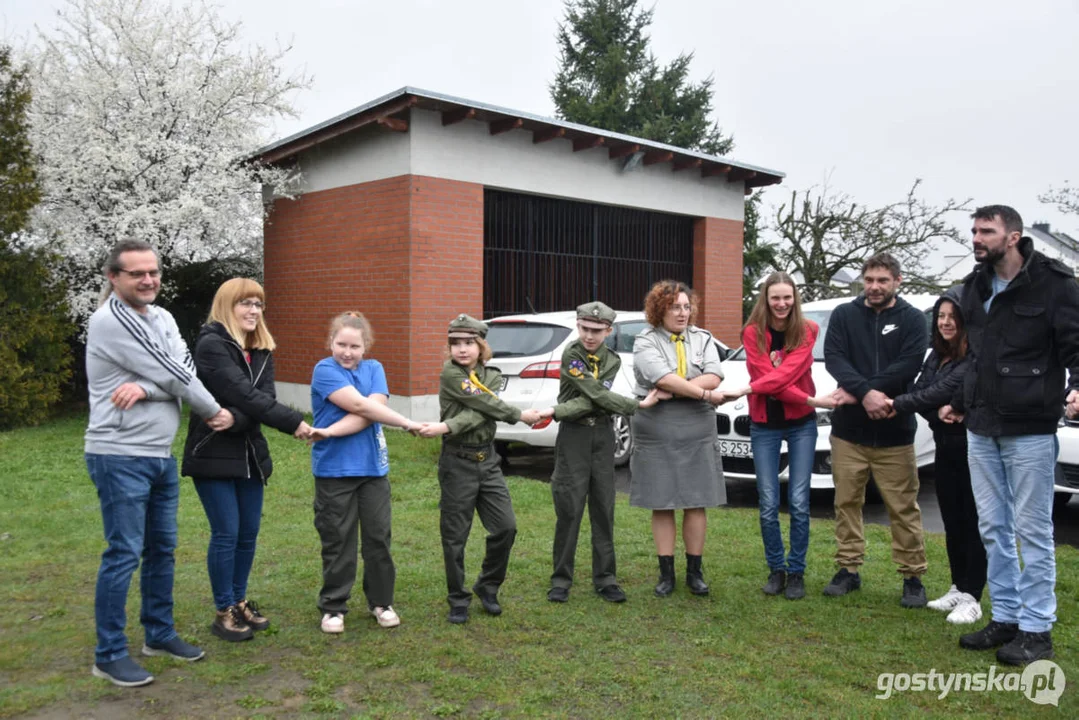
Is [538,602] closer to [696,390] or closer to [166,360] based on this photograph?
[696,390]

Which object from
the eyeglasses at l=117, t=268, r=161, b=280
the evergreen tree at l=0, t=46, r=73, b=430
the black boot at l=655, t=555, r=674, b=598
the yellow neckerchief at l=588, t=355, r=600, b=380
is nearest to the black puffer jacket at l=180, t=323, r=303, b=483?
the eyeglasses at l=117, t=268, r=161, b=280

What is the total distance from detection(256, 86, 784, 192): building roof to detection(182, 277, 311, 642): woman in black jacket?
7704 mm

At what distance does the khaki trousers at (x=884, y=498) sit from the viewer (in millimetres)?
5074

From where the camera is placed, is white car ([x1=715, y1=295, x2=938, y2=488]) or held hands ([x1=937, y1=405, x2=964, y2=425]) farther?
white car ([x1=715, y1=295, x2=938, y2=488])

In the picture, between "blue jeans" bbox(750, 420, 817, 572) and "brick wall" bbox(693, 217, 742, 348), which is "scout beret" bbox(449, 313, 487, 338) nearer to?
"blue jeans" bbox(750, 420, 817, 572)

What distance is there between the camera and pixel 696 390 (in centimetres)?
504

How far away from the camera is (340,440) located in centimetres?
449

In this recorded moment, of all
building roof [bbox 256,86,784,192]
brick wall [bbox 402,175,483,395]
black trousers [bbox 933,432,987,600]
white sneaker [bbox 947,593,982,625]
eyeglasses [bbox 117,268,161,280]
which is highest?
building roof [bbox 256,86,784,192]

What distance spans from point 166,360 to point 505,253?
9736 millimetres

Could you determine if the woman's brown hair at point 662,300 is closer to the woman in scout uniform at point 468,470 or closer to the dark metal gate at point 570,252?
the woman in scout uniform at point 468,470

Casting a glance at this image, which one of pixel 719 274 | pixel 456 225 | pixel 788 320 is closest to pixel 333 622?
pixel 788 320

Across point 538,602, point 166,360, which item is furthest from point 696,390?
point 166,360

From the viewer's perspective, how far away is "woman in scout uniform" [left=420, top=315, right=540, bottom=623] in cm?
468

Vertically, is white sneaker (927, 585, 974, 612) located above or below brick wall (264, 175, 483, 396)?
below
